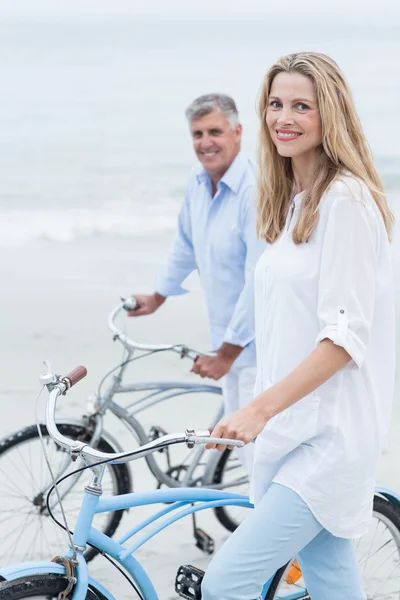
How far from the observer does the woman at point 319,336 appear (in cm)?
220

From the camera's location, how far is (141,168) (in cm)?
1456

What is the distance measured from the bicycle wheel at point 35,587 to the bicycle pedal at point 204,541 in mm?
1555

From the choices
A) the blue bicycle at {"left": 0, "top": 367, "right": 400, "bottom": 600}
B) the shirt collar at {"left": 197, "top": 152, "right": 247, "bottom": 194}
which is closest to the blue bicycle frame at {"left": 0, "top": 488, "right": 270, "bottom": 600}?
the blue bicycle at {"left": 0, "top": 367, "right": 400, "bottom": 600}

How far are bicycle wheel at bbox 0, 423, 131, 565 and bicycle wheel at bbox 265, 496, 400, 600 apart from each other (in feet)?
2.47

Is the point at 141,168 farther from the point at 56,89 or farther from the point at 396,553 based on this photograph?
the point at 396,553

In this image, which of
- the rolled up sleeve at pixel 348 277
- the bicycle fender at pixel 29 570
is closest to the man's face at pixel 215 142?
the rolled up sleeve at pixel 348 277

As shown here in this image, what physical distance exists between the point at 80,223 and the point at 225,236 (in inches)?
368

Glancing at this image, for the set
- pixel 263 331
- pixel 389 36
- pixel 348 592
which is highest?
pixel 389 36

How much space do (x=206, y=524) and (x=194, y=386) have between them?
0.67 metres

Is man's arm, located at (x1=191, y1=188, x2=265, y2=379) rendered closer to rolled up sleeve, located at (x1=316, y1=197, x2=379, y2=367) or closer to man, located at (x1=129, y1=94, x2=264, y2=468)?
man, located at (x1=129, y1=94, x2=264, y2=468)

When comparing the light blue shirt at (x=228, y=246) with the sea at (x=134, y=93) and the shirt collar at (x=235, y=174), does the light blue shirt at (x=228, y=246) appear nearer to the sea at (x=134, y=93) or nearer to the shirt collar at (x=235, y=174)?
the shirt collar at (x=235, y=174)

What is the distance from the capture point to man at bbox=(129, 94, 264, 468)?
3596mm

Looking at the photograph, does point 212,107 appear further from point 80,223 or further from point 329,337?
point 80,223

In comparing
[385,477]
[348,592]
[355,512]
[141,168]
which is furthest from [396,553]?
[141,168]
